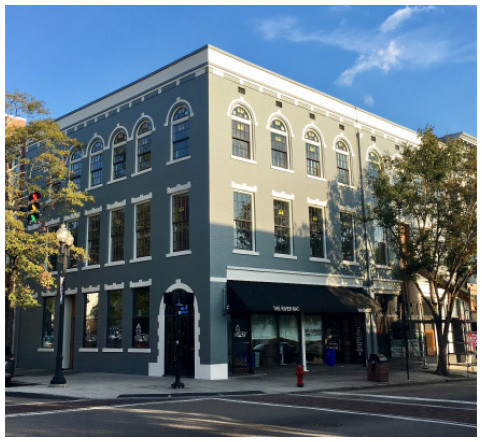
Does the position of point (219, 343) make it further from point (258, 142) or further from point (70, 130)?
point (70, 130)

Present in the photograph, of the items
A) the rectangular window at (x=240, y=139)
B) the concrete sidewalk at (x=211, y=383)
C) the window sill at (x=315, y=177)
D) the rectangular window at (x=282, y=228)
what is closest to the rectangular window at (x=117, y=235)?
the concrete sidewalk at (x=211, y=383)

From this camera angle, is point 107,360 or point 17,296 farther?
point 107,360

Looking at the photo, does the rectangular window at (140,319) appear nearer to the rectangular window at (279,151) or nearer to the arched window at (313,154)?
the rectangular window at (279,151)

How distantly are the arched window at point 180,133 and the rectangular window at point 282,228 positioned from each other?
479 cm

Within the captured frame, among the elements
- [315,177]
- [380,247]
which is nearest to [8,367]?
[315,177]

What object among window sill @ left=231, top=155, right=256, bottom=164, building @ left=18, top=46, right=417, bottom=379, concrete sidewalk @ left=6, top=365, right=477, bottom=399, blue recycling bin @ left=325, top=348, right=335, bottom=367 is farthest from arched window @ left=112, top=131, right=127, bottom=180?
blue recycling bin @ left=325, top=348, right=335, bottom=367

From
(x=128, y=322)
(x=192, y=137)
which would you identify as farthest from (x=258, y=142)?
(x=128, y=322)

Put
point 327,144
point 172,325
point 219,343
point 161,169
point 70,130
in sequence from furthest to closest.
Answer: point 70,130 → point 327,144 → point 161,169 → point 172,325 → point 219,343

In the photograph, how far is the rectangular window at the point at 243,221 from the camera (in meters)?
23.0

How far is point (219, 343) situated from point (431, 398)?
838 centimetres

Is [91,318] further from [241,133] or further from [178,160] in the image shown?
[241,133]

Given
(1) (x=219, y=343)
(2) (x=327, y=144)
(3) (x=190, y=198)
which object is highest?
(2) (x=327, y=144)

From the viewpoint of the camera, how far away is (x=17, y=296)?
2312 cm

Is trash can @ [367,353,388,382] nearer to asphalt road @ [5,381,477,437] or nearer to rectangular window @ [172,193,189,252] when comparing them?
asphalt road @ [5,381,477,437]
